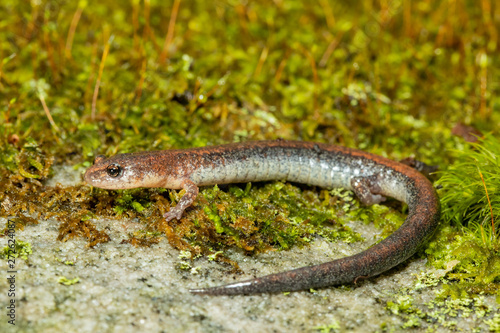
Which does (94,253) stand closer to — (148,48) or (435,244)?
(435,244)

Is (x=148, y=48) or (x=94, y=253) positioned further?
(x=148, y=48)

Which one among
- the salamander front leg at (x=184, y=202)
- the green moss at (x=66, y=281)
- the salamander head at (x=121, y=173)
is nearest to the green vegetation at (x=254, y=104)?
the salamander front leg at (x=184, y=202)

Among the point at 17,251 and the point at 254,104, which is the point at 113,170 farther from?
the point at 254,104

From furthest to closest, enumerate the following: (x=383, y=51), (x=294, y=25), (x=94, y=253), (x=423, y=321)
Result: (x=294, y=25) < (x=383, y=51) < (x=94, y=253) < (x=423, y=321)

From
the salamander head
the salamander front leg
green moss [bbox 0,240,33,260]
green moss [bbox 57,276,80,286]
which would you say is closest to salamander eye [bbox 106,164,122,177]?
the salamander head

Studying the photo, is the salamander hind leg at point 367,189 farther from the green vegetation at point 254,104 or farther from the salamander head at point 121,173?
the salamander head at point 121,173

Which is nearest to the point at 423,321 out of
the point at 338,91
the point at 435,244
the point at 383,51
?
the point at 435,244

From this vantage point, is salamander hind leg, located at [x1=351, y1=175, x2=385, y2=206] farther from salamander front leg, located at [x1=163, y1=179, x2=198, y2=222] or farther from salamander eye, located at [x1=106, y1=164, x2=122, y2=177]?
salamander eye, located at [x1=106, y1=164, x2=122, y2=177]
